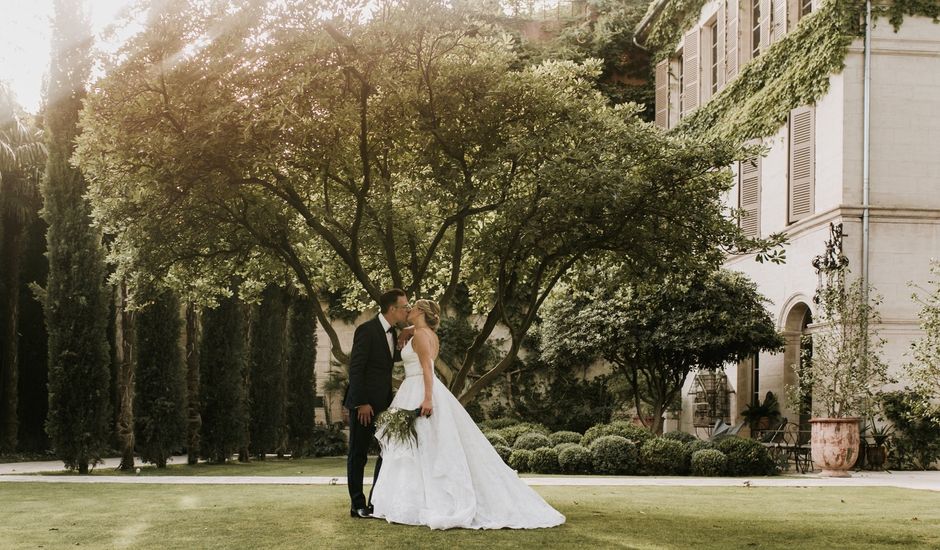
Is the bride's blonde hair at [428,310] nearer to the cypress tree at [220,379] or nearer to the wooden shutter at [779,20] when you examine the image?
the cypress tree at [220,379]

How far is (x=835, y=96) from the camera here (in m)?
21.5

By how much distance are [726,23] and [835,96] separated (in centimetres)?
626

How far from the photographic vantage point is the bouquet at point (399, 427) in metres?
9.09

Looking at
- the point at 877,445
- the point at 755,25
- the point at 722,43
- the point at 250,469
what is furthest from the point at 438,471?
the point at 722,43

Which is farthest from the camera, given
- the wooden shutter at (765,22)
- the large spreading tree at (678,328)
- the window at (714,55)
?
the window at (714,55)

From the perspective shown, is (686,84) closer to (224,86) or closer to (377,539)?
(224,86)

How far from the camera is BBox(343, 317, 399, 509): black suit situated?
9.34 metres

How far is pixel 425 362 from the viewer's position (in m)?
9.21

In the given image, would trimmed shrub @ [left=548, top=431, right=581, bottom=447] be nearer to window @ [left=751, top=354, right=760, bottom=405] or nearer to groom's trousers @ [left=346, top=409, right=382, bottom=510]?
window @ [left=751, top=354, right=760, bottom=405]

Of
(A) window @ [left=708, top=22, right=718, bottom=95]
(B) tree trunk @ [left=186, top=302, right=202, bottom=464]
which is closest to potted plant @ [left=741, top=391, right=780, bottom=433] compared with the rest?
(A) window @ [left=708, top=22, right=718, bottom=95]

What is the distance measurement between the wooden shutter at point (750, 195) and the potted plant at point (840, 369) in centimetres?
433

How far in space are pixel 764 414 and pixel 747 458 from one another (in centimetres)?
588

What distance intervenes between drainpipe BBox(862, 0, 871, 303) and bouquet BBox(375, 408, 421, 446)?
1422cm

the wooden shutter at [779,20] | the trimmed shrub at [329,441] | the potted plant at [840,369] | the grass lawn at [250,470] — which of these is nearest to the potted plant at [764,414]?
the potted plant at [840,369]
